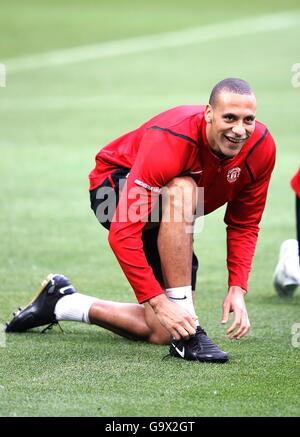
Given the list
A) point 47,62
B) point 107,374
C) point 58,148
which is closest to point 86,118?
point 58,148

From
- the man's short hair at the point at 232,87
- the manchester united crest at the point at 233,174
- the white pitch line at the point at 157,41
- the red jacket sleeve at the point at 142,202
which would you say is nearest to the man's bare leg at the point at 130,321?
the red jacket sleeve at the point at 142,202

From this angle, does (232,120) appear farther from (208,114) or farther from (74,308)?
(74,308)

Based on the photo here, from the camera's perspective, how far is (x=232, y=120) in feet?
18.5

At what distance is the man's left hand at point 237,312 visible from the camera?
5.58m

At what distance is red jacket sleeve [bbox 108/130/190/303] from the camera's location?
5571 millimetres

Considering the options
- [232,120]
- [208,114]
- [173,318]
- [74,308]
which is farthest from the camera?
[74,308]

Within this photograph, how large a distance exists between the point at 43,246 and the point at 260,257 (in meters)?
1.83

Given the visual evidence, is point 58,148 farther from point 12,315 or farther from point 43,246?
point 12,315

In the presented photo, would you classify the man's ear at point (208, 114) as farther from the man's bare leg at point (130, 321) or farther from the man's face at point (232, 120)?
the man's bare leg at point (130, 321)

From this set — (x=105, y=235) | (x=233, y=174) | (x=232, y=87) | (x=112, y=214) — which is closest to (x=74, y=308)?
(x=112, y=214)

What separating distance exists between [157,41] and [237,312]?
22.2m

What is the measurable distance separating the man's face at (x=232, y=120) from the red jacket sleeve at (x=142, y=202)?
188 millimetres

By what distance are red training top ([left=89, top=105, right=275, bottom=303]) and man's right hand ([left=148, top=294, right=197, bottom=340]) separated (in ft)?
0.19
